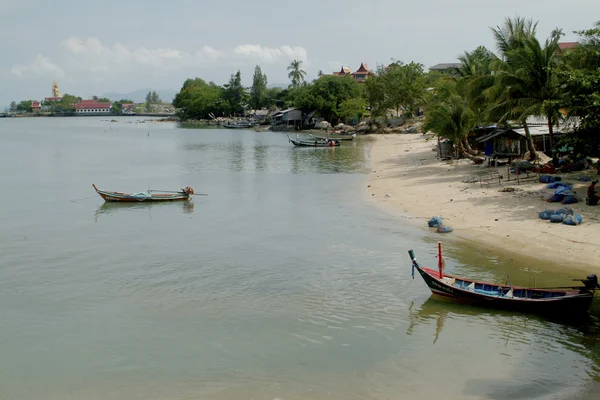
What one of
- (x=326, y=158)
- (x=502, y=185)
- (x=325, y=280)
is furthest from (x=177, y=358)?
(x=326, y=158)

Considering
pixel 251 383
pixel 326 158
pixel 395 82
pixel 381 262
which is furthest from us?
pixel 395 82

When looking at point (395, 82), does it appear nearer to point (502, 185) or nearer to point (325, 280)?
point (502, 185)

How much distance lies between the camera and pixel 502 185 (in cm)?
2927

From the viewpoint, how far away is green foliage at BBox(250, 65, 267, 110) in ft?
463

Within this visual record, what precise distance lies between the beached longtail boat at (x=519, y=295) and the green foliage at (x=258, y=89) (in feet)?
419

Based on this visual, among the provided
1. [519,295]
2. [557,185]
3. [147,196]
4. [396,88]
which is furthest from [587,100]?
[396,88]

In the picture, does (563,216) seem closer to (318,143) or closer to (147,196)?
(147,196)

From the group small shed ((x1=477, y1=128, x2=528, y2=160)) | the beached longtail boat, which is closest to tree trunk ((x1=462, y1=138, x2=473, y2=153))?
small shed ((x1=477, y1=128, x2=528, y2=160))

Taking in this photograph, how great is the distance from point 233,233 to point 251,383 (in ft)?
44.6

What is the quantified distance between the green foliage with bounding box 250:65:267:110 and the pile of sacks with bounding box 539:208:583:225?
400 ft

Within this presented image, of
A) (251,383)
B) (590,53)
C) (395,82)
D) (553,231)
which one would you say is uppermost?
(395,82)

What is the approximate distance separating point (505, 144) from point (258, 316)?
27561mm

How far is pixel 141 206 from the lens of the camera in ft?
108

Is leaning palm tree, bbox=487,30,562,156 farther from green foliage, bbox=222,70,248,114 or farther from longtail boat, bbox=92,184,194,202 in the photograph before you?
green foliage, bbox=222,70,248,114
